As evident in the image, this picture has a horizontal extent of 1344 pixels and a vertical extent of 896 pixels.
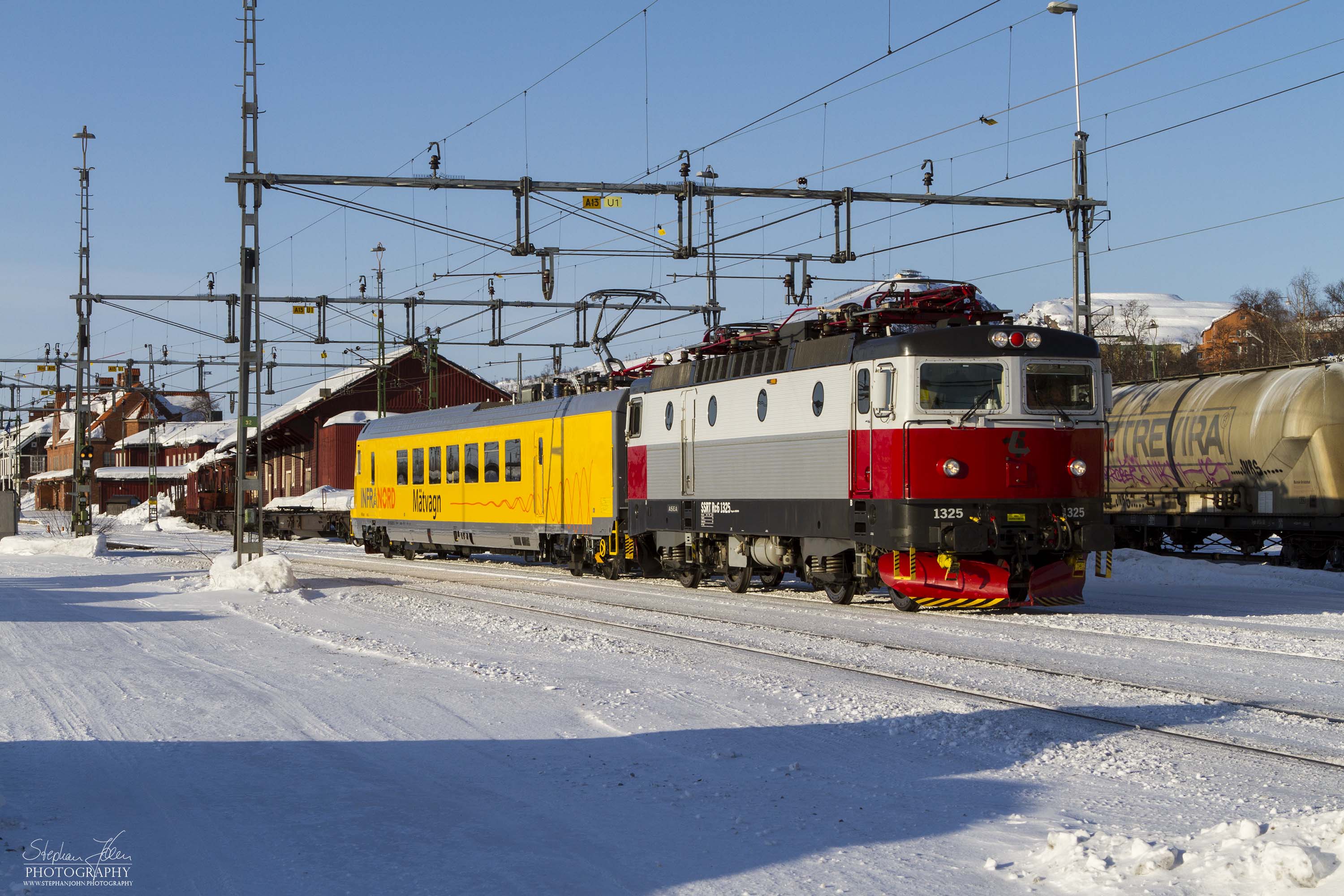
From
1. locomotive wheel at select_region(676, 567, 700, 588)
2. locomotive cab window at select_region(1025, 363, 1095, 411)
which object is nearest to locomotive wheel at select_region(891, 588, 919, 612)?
locomotive cab window at select_region(1025, 363, 1095, 411)

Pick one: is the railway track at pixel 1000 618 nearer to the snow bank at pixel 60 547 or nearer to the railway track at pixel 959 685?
the railway track at pixel 959 685

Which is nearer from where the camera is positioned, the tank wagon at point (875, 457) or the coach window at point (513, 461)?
the tank wagon at point (875, 457)

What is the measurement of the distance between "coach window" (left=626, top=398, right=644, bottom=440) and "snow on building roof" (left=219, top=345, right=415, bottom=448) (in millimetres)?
39959

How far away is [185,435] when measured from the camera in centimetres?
11362

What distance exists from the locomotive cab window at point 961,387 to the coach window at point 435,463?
17187mm

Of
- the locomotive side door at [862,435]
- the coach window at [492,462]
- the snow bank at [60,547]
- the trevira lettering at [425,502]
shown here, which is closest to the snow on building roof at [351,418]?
the snow bank at [60,547]

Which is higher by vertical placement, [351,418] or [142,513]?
[351,418]

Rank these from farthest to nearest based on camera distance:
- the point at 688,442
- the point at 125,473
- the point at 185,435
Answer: the point at 185,435, the point at 125,473, the point at 688,442

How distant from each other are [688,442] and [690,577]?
9.14ft

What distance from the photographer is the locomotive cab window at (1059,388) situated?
16.2m

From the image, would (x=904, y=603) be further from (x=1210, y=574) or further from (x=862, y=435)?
(x=1210, y=574)

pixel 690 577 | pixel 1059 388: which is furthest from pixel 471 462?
pixel 1059 388

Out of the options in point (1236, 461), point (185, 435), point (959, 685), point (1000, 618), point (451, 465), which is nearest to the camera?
point (959, 685)

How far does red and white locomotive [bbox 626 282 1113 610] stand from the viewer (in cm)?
1592
